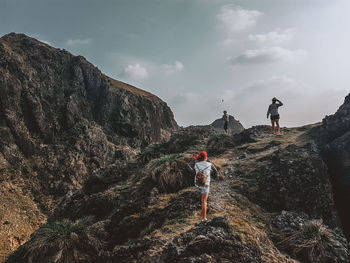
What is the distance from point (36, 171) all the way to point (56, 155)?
6088 millimetres

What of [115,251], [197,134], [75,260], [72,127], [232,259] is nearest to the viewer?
[232,259]

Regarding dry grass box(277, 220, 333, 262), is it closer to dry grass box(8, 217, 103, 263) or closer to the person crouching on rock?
the person crouching on rock

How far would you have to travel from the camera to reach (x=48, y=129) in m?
53.0

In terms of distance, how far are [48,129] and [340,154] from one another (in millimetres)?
56282

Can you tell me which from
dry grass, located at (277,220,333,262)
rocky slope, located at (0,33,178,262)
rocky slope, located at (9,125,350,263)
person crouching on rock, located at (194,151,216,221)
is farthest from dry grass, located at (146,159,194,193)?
rocky slope, located at (0,33,178,262)

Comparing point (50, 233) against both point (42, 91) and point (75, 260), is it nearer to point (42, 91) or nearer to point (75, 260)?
point (75, 260)

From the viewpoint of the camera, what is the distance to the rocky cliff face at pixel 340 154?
1003 cm

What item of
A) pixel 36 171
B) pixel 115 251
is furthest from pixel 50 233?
pixel 36 171

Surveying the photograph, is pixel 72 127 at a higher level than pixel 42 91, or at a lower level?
lower

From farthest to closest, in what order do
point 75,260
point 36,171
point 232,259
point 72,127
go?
point 72,127 → point 36,171 → point 75,260 → point 232,259

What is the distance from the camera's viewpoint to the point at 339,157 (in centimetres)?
1183

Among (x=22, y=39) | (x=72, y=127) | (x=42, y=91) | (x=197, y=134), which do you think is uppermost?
(x=22, y=39)

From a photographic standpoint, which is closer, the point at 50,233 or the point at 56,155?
the point at 50,233

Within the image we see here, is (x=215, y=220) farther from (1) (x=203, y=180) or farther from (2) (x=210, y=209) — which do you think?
(2) (x=210, y=209)
